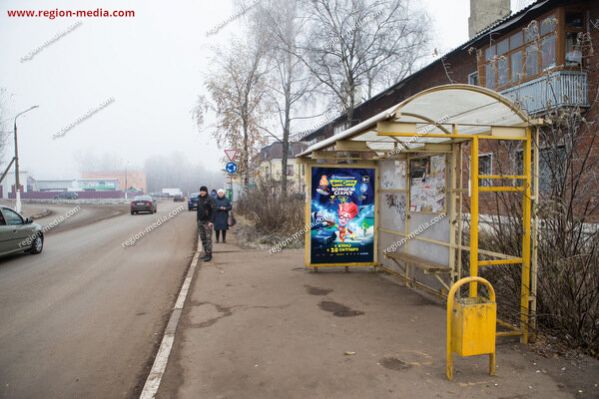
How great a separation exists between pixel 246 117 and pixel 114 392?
80.7ft

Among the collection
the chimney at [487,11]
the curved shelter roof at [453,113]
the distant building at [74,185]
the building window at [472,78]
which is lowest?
the distant building at [74,185]

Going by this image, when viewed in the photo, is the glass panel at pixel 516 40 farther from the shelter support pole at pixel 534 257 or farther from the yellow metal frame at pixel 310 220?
the shelter support pole at pixel 534 257

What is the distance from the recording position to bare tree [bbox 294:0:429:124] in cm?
2217

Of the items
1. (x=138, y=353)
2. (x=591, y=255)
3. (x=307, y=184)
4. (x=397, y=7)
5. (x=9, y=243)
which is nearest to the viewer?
(x=591, y=255)

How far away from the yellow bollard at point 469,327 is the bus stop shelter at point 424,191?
1.76 feet

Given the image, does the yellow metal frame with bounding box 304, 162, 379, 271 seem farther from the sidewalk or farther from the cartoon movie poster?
the sidewalk

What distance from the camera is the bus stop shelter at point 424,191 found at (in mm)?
4676

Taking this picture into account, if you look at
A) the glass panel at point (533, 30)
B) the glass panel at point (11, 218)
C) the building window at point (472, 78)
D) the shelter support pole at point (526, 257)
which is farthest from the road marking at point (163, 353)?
the building window at point (472, 78)

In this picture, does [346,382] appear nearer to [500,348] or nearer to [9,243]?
[500,348]

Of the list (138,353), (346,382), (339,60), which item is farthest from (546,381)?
(339,60)

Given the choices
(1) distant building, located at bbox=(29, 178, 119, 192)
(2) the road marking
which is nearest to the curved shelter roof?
(2) the road marking

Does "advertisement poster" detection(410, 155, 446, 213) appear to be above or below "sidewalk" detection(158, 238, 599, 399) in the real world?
above

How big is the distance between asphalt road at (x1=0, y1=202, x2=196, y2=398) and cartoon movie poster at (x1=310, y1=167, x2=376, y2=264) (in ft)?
9.21

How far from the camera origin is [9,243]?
10.7 meters
